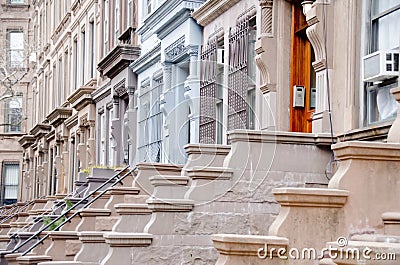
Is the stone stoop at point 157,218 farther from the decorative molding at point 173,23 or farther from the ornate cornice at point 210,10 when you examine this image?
the decorative molding at point 173,23

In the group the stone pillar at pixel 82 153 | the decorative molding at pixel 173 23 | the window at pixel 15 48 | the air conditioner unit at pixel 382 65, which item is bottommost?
the stone pillar at pixel 82 153

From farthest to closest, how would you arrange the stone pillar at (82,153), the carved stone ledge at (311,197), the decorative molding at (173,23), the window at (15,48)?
the window at (15,48), the stone pillar at (82,153), the decorative molding at (173,23), the carved stone ledge at (311,197)

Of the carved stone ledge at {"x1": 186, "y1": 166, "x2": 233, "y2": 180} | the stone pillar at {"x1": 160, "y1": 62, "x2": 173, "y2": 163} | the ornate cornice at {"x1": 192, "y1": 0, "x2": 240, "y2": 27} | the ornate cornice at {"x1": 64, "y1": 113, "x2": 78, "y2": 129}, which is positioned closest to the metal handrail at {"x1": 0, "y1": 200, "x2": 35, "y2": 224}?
the ornate cornice at {"x1": 64, "y1": 113, "x2": 78, "y2": 129}

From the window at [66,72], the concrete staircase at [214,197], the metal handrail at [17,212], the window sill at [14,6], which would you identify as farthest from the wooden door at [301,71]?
the window sill at [14,6]

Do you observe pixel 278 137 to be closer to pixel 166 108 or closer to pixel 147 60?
pixel 166 108

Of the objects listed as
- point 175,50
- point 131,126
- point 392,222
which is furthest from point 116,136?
point 392,222

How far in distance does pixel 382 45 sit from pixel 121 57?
41.5 feet

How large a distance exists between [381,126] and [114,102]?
14.8 metres

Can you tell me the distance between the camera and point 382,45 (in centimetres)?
1067

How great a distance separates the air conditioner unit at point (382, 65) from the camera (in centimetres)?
1016

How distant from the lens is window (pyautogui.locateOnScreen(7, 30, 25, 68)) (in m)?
45.3

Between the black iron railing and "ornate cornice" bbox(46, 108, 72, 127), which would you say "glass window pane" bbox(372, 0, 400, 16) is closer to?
the black iron railing

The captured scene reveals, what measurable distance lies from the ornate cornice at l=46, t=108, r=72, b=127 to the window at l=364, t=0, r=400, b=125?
22212 mm

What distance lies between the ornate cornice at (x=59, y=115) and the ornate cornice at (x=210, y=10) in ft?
51.4
